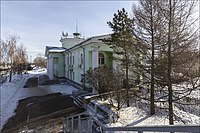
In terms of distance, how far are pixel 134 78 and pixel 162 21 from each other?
5.89 meters

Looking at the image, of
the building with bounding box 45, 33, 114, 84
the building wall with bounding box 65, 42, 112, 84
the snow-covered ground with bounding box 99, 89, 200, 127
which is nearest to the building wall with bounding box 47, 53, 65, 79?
the building with bounding box 45, 33, 114, 84

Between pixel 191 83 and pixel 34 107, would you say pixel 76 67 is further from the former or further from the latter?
pixel 191 83

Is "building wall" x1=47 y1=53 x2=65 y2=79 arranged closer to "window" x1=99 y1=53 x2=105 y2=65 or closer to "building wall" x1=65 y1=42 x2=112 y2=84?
"building wall" x1=65 y1=42 x2=112 y2=84

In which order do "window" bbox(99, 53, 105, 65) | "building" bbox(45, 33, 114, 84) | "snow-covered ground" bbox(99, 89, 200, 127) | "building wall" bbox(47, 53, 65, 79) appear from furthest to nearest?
1. "building wall" bbox(47, 53, 65, 79)
2. "window" bbox(99, 53, 105, 65)
3. "building" bbox(45, 33, 114, 84)
4. "snow-covered ground" bbox(99, 89, 200, 127)

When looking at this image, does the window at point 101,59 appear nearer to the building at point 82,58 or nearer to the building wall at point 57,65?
the building at point 82,58

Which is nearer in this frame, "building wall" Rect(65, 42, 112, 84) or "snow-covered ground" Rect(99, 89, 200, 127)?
"snow-covered ground" Rect(99, 89, 200, 127)

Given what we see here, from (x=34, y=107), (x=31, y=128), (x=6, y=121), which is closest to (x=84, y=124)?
(x=31, y=128)

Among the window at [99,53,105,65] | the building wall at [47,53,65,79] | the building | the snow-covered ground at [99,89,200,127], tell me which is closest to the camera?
the snow-covered ground at [99,89,200,127]

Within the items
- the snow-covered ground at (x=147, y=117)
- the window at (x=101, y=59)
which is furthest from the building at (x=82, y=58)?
the snow-covered ground at (x=147, y=117)

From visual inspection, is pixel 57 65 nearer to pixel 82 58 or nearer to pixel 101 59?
pixel 82 58

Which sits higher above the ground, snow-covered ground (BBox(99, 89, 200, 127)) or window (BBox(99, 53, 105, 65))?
window (BBox(99, 53, 105, 65))

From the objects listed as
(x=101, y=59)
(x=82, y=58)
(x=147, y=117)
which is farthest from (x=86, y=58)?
(x=147, y=117)

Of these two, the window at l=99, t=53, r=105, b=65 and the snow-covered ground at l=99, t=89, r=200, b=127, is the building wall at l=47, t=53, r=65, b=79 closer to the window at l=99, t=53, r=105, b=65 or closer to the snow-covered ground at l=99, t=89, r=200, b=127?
the window at l=99, t=53, r=105, b=65

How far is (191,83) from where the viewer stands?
815cm
